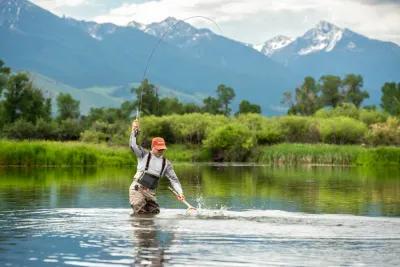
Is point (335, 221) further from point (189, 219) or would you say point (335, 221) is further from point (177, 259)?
point (177, 259)

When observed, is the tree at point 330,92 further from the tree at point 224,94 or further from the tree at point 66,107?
the tree at point 66,107

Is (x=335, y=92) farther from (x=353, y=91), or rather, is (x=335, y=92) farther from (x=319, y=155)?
(x=319, y=155)

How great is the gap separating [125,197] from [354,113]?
77639 millimetres

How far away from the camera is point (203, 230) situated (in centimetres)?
1812

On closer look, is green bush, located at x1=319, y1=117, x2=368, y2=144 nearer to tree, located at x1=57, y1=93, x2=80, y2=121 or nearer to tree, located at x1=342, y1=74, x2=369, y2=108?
tree, located at x1=57, y1=93, x2=80, y2=121

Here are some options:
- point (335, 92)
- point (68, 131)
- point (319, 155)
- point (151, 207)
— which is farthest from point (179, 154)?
point (335, 92)

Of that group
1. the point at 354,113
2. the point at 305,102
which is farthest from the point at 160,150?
the point at 305,102

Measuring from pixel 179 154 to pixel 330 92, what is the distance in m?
90.6

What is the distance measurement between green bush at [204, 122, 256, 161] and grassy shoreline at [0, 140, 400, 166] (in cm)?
122

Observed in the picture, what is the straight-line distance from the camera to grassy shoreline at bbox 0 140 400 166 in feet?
183

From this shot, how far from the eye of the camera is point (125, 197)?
29.5 m

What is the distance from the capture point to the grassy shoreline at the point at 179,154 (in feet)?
183

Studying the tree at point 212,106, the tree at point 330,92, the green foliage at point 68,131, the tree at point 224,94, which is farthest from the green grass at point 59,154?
the tree at point 330,92

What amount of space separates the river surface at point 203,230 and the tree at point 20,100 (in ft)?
198
